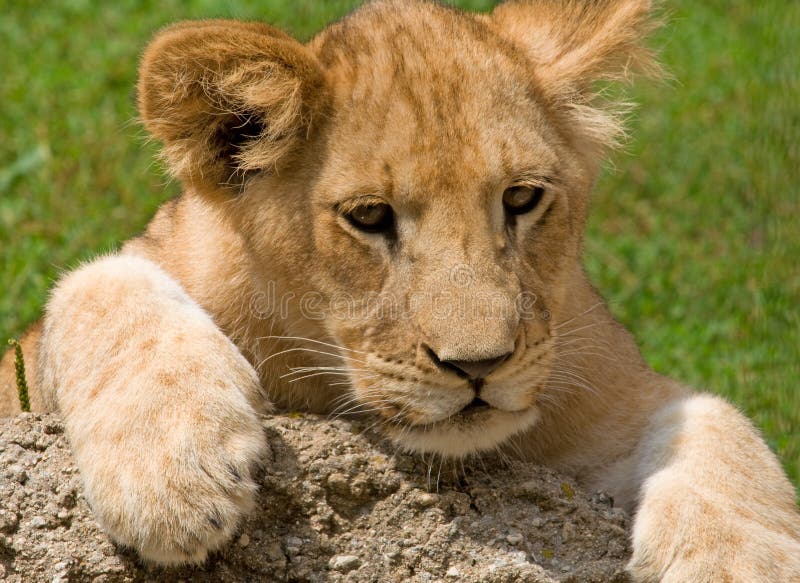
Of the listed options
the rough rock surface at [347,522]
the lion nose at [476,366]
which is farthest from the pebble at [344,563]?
the lion nose at [476,366]

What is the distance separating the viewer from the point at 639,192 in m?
8.07

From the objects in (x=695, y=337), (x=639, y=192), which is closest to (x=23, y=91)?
(x=639, y=192)

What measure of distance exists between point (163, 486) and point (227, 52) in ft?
4.63

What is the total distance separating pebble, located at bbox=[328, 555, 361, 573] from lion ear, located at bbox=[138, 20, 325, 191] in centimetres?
133

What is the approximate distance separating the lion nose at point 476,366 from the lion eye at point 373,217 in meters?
0.56

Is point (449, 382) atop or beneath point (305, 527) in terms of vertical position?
atop

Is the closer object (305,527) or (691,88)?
(305,527)

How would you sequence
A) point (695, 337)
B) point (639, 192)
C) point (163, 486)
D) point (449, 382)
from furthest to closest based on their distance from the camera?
point (639, 192) < point (695, 337) < point (449, 382) < point (163, 486)

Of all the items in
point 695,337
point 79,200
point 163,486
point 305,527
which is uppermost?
point 163,486

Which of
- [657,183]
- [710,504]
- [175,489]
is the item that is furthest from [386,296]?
[657,183]

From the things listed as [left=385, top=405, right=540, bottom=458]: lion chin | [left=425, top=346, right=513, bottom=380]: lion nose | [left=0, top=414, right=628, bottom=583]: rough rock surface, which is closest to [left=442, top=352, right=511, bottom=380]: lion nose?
[left=425, top=346, right=513, bottom=380]: lion nose

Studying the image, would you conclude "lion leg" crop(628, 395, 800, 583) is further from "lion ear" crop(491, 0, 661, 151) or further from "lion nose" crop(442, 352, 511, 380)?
"lion ear" crop(491, 0, 661, 151)

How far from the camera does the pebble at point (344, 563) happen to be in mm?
3424

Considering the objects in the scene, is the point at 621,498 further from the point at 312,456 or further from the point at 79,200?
the point at 79,200
